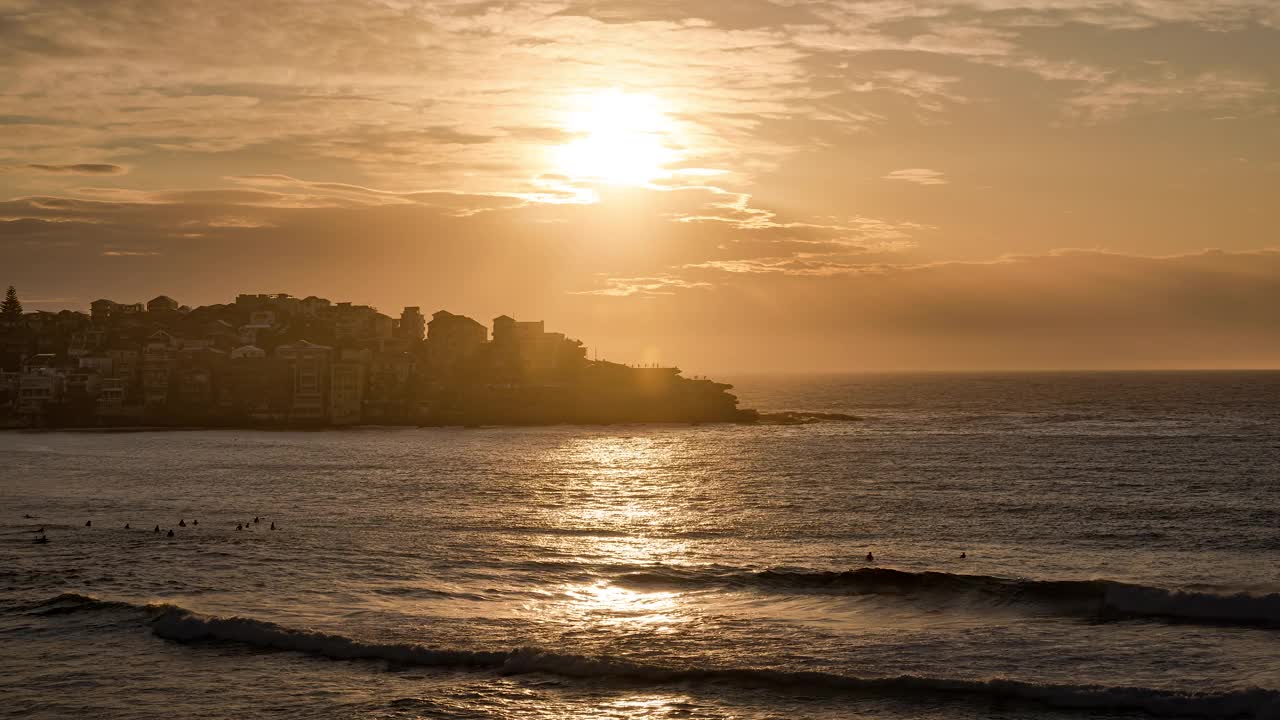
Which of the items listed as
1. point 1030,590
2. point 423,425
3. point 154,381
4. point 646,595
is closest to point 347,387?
point 423,425

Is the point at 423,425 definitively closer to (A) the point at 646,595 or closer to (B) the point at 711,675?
(A) the point at 646,595

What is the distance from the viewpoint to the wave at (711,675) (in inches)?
1238

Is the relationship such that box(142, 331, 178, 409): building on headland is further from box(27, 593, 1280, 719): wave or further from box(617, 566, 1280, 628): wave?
box(617, 566, 1280, 628): wave

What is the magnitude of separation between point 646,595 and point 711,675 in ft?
42.4

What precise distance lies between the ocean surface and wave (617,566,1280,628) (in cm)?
18

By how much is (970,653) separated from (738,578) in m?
15.2

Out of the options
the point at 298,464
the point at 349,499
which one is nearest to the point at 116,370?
the point at 298,464

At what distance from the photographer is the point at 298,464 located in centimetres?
11612

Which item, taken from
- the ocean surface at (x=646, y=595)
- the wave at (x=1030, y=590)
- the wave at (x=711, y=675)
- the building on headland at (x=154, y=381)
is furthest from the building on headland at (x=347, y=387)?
the wave at (x=711, y=675)

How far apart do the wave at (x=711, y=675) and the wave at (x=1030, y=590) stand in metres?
11.7

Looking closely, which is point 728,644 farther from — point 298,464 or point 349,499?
point 298,464

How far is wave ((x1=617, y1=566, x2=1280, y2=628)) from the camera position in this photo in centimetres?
4284

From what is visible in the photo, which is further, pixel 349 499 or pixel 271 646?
pixel 349 499

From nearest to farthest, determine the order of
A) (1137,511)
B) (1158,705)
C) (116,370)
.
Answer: (1158,705), (1137,511), (116,370)
